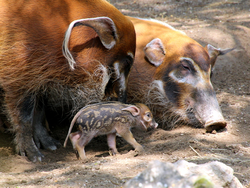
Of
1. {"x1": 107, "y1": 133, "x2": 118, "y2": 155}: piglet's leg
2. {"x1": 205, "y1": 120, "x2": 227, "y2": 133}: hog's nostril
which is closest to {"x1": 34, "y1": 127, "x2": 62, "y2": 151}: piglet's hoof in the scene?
{"x1": 107, "y1": 133, "x2": 118, "y2": 155}: piglet's leg

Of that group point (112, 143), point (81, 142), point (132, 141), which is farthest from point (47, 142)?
point (132, 141)

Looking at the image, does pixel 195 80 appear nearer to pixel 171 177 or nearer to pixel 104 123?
pixel 104 123

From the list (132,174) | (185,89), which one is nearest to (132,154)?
(132,174)

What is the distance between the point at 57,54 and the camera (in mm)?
3119

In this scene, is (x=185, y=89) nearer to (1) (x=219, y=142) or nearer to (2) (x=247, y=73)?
(1) (x=219, y=142)

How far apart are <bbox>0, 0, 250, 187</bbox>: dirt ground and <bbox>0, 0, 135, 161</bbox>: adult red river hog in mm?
564

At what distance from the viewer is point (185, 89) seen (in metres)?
3.64

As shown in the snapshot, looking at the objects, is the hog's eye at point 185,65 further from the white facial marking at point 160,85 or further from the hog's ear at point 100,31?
the hog's ear at point 100,31

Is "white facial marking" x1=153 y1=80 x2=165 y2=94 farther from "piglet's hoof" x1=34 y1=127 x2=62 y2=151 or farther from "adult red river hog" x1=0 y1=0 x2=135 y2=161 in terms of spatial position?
"piglet's hoof" x1=34 y1=127 x2=62 y2=151

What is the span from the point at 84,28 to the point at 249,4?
18.8 ft

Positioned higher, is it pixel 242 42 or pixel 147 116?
pixel 242 42

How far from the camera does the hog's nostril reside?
3391mm

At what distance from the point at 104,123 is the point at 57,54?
2.96 feet

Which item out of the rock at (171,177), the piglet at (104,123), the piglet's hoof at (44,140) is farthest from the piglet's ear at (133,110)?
the rock at (171,177)
